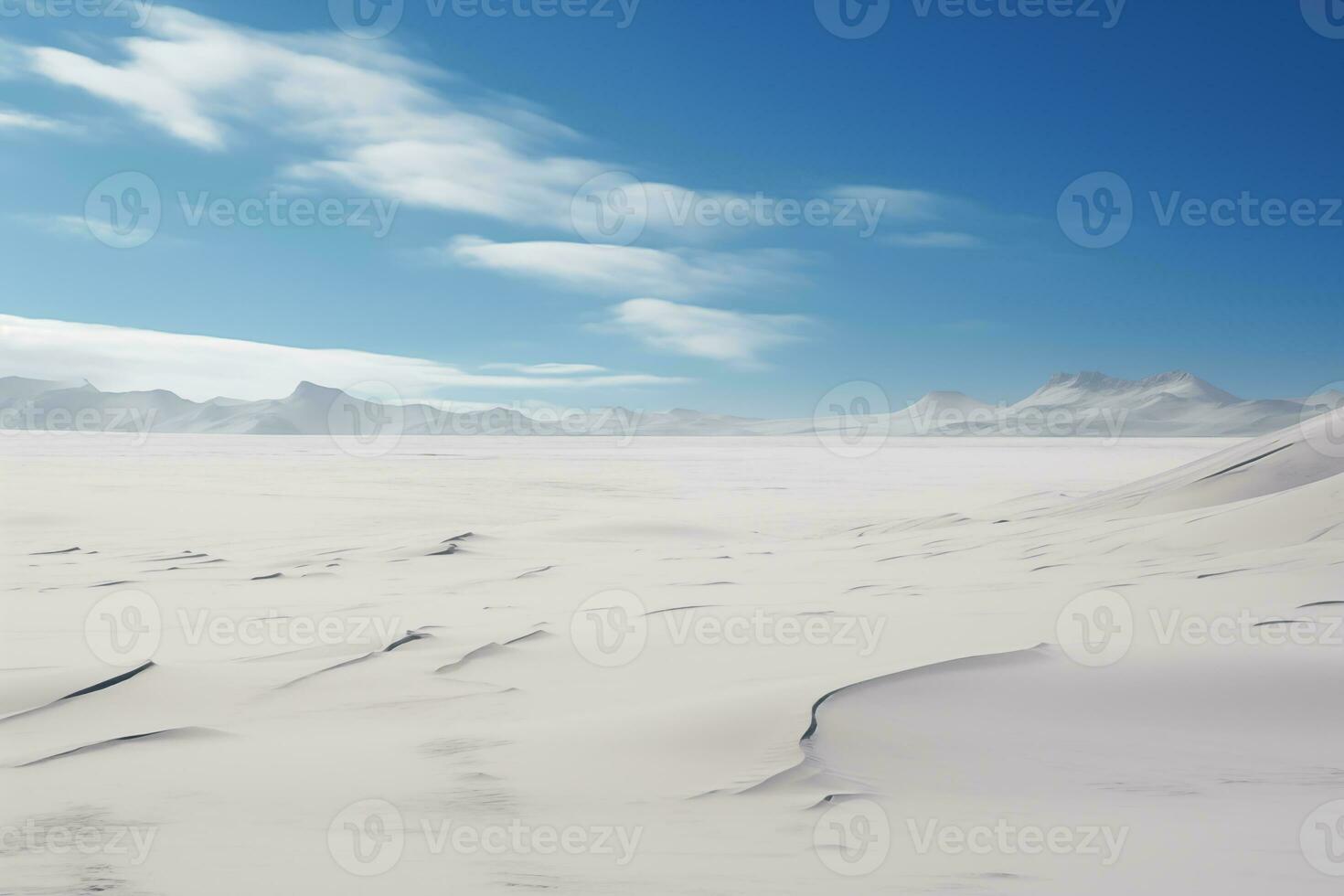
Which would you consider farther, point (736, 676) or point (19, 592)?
point (19, 592)

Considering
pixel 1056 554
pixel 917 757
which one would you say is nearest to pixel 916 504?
pixel 1056 554

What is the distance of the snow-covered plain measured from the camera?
8.39 ft

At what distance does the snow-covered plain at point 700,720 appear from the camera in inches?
101

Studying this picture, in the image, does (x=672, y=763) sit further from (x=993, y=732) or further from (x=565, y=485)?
(x=565, y=485)

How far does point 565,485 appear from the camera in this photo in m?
24.0

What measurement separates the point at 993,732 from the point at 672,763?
1284mm

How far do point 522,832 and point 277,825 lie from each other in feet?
2.53

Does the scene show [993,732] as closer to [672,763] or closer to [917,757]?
[917,757]

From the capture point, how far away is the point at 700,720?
3.71m

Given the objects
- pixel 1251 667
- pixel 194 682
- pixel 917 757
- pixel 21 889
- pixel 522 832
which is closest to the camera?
pixel 21 889

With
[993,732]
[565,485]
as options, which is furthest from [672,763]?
[565,485]

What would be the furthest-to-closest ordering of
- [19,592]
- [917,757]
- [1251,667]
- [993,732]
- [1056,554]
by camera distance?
[1056,554]
[19,592]
[1251,667]
[993,732]
[917,757]

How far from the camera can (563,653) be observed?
5.15m

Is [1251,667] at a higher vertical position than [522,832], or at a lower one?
higher
